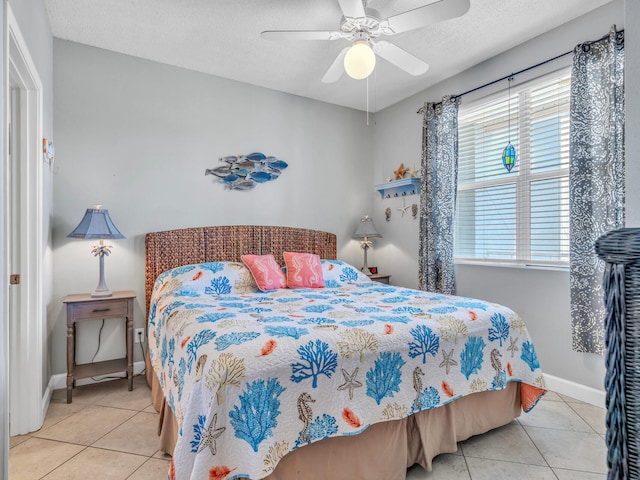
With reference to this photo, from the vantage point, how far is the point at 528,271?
9.73 ft

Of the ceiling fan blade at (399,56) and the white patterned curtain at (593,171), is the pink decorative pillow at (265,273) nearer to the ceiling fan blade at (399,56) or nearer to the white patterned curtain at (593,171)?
the ceiling fan blade at (399,56)

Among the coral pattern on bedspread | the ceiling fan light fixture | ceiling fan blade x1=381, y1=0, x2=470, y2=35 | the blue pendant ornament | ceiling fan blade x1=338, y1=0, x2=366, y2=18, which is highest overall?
ceiling fan blade x1=338, y1=0, x2=366, y2=18

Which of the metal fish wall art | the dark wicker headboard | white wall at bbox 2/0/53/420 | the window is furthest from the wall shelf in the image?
white wall at bbox 2/0/53/420

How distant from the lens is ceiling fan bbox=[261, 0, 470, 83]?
2010 mm

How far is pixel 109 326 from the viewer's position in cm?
307

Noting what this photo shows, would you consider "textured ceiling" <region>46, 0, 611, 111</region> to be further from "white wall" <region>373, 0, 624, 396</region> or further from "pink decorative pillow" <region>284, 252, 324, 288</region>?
"pink decorative pillow" <region>284, 252, 324, 288</region>

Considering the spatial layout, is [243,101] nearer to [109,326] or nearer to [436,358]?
[109,326]

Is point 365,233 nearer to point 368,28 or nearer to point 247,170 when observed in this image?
point 247,170

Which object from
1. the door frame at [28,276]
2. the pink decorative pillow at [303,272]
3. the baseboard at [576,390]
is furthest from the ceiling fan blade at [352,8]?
the baseboard at [576,390]

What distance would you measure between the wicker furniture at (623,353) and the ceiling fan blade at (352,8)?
2057 mm

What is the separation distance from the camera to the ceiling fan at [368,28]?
2.01m

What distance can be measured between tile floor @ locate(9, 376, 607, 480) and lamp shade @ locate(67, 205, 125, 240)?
3.86ft

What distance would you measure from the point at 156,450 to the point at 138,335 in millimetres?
1397

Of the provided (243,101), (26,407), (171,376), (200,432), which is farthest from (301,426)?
(243,101)
